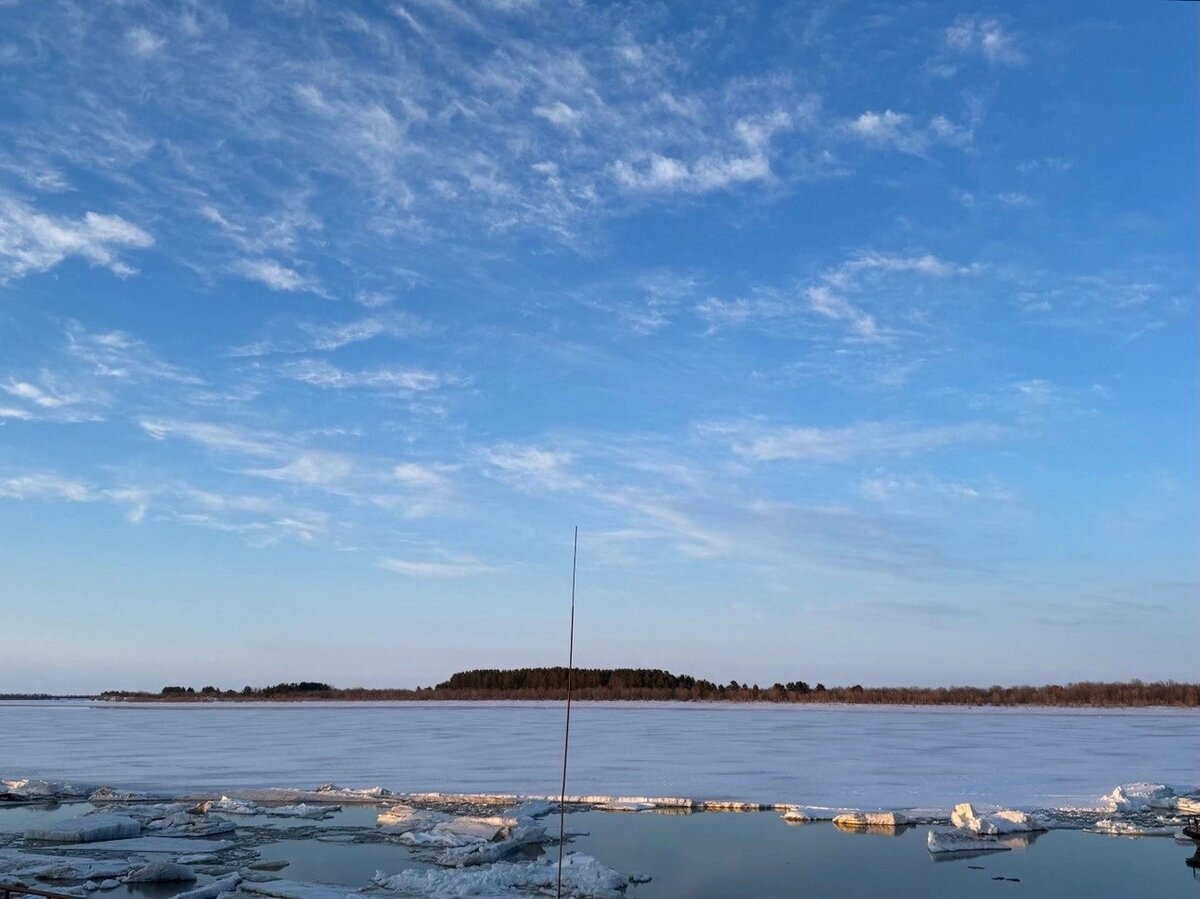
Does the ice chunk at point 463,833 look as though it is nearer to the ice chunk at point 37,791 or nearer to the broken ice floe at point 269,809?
the broken ice floe at point 269,809

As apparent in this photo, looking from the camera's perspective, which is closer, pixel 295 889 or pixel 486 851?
pixel 295 889

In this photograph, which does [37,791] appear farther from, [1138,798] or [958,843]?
[1138,798]

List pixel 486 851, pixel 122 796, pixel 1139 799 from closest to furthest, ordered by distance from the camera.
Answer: pixel 486 851
pixel 1139 799
pixel 122 796

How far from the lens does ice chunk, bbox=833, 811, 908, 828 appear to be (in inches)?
487

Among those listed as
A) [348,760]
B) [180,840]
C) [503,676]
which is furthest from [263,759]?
[503,676]

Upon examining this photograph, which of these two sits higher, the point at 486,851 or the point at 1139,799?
the point at 1139,799

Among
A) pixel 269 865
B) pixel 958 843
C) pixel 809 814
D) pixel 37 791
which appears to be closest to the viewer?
pixel 269 865

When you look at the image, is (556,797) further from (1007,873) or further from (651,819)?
(1007,873)

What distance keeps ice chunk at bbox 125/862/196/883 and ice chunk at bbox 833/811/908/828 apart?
761cm

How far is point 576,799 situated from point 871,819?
441cm

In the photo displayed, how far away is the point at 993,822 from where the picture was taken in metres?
11.9

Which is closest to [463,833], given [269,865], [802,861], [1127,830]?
[269,865]

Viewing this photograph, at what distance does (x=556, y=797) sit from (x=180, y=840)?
5.18 metres

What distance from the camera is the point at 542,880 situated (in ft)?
30.3
